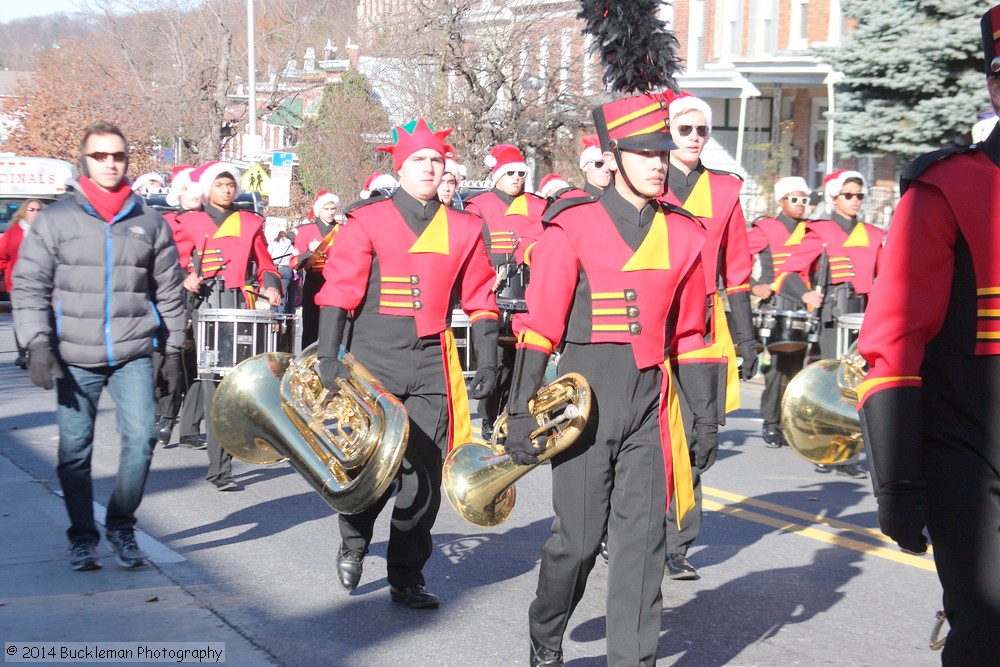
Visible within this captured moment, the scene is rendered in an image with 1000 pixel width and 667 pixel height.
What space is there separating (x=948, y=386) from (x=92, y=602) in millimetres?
4049

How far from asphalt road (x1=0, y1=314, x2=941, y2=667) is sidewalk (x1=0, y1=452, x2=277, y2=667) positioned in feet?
0.08

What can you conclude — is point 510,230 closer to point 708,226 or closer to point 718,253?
point 718,253

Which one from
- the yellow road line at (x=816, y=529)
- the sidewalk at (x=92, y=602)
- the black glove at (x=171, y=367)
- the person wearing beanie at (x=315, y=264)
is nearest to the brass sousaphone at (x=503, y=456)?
the sidewalk at (x=92, y=602)

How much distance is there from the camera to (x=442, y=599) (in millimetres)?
6195

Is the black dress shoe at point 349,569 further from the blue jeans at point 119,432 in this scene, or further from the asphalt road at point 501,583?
the blue jeans at point 119,432

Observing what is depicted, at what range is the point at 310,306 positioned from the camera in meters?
10.4

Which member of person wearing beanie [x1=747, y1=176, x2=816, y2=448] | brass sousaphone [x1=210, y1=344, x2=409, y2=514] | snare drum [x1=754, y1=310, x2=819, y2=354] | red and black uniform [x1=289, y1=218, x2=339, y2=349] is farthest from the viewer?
person wearing beanie [x1=747, y1=176, x2=816, y2=448]

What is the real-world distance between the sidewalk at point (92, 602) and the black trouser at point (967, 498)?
288 cm

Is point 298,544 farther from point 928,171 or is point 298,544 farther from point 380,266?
point 928,171

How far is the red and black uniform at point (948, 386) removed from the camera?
3.29 meters

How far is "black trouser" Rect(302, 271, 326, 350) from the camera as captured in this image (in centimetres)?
1021

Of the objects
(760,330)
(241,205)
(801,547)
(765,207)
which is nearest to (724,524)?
(801,547)

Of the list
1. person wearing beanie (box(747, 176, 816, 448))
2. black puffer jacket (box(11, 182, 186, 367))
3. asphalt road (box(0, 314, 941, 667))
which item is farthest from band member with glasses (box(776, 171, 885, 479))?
black puffer jacket (box(11, 182, 186, 367))

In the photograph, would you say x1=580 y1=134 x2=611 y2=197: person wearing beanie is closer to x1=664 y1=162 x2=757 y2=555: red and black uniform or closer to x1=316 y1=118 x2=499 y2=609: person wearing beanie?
x1=664 y1=162 x2=757 y2=555: red and black uniform
